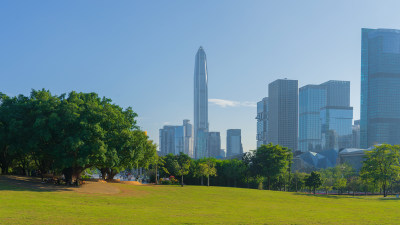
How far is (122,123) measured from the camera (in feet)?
156

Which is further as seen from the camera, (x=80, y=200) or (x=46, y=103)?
(x=46, y=103)

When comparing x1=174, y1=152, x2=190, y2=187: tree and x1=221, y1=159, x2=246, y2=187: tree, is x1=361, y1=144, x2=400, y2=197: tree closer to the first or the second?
x1=221, y1=159, x2=246, y2=187: tree

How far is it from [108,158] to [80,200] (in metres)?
10.2

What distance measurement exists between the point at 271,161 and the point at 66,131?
4273cm

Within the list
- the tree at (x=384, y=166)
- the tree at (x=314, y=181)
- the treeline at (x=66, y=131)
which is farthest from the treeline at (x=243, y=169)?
the treeline at (x=66, y=131)

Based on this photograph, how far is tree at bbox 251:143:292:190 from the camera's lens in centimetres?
7125

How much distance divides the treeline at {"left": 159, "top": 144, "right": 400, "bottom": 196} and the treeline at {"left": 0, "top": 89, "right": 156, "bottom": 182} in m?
21.9

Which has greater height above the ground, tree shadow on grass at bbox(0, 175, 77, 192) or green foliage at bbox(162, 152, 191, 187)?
tree shadow on grass at bbox(0, 175, 77, 192)

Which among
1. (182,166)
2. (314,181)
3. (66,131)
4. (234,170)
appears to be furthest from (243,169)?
(66,131)

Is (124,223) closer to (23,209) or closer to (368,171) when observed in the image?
(23,209)

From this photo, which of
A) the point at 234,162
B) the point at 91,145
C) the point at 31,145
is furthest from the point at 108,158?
the point at 234,162

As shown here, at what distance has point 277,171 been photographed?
234 feet

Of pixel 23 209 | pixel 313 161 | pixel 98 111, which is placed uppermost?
pixel 98 111

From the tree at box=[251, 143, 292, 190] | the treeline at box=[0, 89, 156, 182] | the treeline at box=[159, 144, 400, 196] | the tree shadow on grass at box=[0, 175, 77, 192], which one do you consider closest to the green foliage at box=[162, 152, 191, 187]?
the treeline at box=[159, 144, 400, 196]
